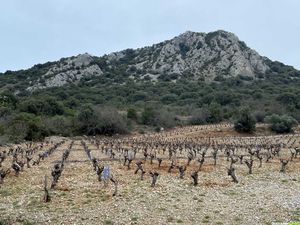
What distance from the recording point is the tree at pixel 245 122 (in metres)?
61.5

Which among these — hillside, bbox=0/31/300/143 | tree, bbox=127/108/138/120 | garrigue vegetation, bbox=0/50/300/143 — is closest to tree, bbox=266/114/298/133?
garrigue vegetation, bbox=0/50/300/143

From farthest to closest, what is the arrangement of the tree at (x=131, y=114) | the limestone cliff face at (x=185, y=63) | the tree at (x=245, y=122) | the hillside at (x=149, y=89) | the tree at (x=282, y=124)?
the limestone cliff face at (x=185, y=63)
the tree at (x=131, y=114)
the hillside at (x=149, y=89)
the tree at (x=282, y=124)
the tree at (x=245, y=122)

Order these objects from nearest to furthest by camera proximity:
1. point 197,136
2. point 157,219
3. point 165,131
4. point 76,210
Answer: point 157,219 → point 76,210 → point 197,136 → point 165,131

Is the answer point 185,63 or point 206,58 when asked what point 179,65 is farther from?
point 206,58

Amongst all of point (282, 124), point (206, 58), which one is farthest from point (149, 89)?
point (282, 124)

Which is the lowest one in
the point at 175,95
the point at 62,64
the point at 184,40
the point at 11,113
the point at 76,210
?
the point at 76,210

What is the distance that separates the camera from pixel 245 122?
62.3 metres

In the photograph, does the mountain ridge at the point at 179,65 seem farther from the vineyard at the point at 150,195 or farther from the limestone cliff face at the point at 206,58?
the vineyard at the point at 150,195

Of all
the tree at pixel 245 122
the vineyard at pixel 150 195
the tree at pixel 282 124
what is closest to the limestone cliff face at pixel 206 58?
the tree at pixel 282 124

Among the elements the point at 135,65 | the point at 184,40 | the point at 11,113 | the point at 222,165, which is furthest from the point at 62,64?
the point at 222,165

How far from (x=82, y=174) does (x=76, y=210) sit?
28.8ft

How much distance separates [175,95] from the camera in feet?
324

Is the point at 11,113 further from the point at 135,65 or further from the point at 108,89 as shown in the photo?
the point at 135,65

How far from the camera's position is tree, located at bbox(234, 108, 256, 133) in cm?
6147
